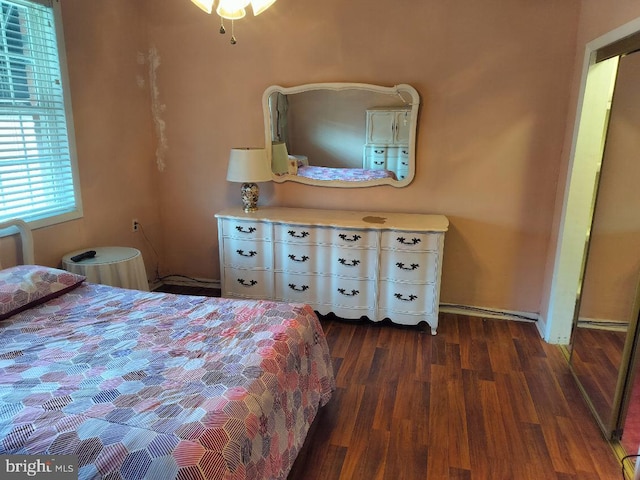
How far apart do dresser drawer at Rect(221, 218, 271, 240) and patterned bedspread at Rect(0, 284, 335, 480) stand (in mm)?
1113

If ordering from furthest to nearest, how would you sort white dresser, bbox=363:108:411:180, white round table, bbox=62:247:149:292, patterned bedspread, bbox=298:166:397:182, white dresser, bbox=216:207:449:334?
patterned bedspread, bbox=298:166:397:182 → white dresser, bbox=363:108:411:180 → white dresser, bbox=216:207:449:334 → white round table, bbox=62:247:149:292

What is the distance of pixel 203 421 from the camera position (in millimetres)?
1420

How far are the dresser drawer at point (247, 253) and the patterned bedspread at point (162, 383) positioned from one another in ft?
3.64

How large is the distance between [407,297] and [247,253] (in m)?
1.26

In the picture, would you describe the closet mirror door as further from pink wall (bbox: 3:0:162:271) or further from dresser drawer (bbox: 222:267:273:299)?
pink wall (bbox: 3:0:162:271)

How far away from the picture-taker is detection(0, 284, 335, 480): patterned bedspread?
4.38ft

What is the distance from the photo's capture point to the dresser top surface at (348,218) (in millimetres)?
3135

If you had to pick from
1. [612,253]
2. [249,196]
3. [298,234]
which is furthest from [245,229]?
[612,253]

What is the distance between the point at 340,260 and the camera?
330cm

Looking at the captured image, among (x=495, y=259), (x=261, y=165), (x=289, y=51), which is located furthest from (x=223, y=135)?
(x=495, y=259)

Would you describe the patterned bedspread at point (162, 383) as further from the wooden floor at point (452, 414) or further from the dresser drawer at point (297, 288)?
the dresser drawer at point (297, 288)

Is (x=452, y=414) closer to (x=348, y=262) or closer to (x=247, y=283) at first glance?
(x=348, y=262)

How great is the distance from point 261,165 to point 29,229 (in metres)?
1.60

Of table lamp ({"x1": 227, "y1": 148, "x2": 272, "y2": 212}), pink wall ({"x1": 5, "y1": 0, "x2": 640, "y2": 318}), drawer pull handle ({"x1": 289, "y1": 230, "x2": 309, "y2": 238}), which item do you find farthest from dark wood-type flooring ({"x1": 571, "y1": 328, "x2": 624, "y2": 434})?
table lamp ({"x1": 227, "y1": 148, "x2": 272, "y2": 212})
